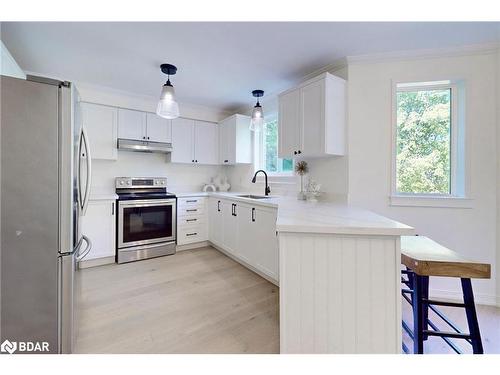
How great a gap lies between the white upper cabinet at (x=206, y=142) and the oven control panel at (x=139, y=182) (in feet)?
2.27

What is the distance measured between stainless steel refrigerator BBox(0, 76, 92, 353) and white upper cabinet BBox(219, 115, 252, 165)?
2.48 meters

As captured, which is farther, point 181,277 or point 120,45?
point 181,277

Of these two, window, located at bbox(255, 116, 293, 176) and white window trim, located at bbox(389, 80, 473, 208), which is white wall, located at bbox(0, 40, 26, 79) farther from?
white window trim, located at bbox(389, 80, 473, 208)

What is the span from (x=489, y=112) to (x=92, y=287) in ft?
13.7

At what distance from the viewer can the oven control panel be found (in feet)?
10.9

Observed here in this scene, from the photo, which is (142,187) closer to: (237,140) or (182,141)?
(182,141)

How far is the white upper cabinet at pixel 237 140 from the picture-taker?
143 inches

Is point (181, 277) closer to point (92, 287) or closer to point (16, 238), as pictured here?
point (92, 287)

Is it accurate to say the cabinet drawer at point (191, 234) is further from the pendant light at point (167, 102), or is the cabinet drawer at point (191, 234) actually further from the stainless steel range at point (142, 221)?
the pendant light at point (167, 102)

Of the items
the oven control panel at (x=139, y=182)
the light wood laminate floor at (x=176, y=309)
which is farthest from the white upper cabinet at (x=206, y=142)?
the light wood laminate floor at (x=176, y=309)
